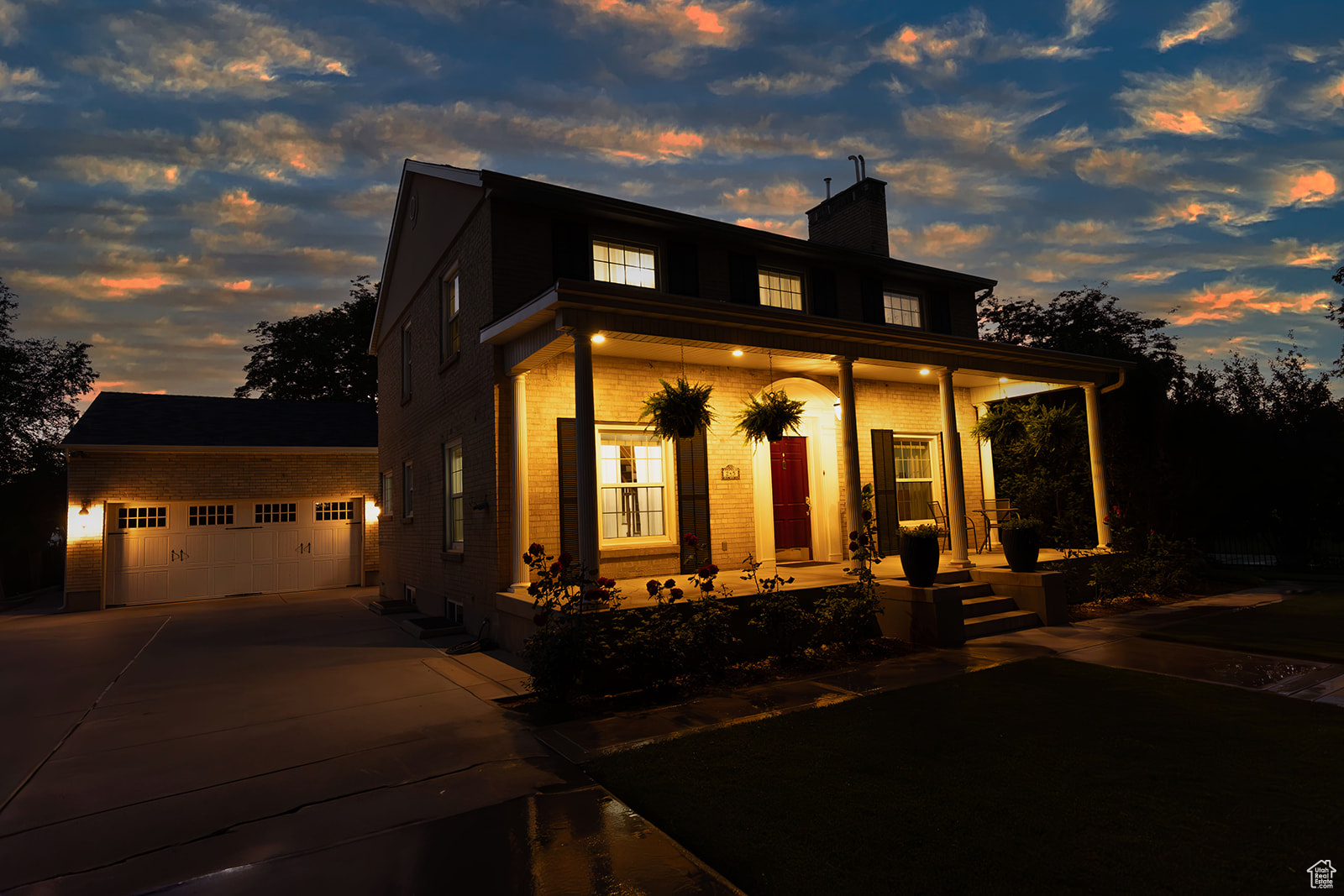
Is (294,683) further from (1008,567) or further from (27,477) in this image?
(27,477)

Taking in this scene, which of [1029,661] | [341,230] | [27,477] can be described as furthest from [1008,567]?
[27,477]

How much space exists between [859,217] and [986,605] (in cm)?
818

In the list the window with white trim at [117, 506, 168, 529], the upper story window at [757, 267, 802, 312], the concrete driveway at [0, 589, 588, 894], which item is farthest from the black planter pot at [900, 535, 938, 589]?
the window with white trim at [117, 506, 168, 529]

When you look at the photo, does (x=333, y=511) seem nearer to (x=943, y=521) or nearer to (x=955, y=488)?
(x=943, y=521)

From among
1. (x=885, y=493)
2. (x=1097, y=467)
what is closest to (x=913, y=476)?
(x=885, y=493)

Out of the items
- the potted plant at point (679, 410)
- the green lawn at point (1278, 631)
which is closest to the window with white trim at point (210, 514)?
the potted plant at point (679, 410)

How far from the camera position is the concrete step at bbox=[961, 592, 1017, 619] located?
8414 mm

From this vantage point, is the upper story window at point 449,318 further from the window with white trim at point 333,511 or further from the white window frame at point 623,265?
the window with white trim at point 333,511

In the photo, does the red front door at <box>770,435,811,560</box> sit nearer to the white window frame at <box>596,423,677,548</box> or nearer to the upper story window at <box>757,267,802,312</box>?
the white window frame at <box>596,423,677,548</box>

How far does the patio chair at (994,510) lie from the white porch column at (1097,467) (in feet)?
4.40

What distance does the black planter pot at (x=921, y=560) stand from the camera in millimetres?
7730

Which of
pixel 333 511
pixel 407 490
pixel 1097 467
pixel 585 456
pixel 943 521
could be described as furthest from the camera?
pixel 333 511

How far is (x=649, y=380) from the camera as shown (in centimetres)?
952

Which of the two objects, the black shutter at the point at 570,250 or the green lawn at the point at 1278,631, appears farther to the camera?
the black shutter at the point at 570,250
